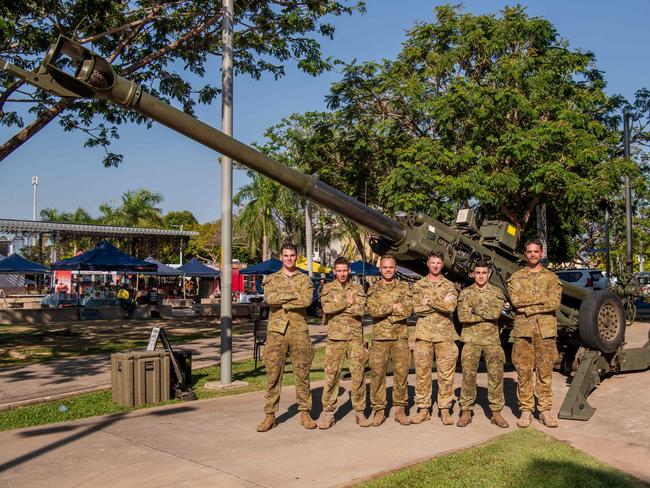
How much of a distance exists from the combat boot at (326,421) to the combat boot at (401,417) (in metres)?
0.71

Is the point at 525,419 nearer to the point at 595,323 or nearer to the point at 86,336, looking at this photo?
the point at 595,323

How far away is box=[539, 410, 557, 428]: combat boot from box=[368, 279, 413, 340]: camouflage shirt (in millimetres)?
1748

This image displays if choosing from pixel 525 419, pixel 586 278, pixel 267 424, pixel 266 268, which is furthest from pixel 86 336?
pixel 586 278

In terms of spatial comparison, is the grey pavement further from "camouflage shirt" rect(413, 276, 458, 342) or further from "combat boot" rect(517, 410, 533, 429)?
"camouflage shirt" rect(413, 276, 458, 342)

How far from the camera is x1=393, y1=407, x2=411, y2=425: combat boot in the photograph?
23.5ft

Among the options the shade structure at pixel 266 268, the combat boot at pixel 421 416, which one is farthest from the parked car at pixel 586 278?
the combat boot at pixel 421 416

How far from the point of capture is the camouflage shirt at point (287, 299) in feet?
22.7

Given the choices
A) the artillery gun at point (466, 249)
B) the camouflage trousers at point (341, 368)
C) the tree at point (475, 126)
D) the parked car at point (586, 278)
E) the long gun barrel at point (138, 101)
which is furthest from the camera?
the parked car at point (586, 278)

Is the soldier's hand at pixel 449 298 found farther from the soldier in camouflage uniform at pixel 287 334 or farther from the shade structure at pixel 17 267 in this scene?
the shade structure at pixel 17 267

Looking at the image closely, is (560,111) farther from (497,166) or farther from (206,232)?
(206,232)

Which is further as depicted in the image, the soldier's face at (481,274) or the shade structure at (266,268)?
the shade structure at (266,268)

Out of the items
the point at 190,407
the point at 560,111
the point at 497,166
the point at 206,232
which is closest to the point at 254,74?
the point at 497,166

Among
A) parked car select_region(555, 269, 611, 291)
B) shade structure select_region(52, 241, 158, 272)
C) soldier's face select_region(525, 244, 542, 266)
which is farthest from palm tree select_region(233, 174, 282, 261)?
soldier's face select_region(525, 244, 542, 266)

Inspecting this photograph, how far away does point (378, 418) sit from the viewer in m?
7.17
